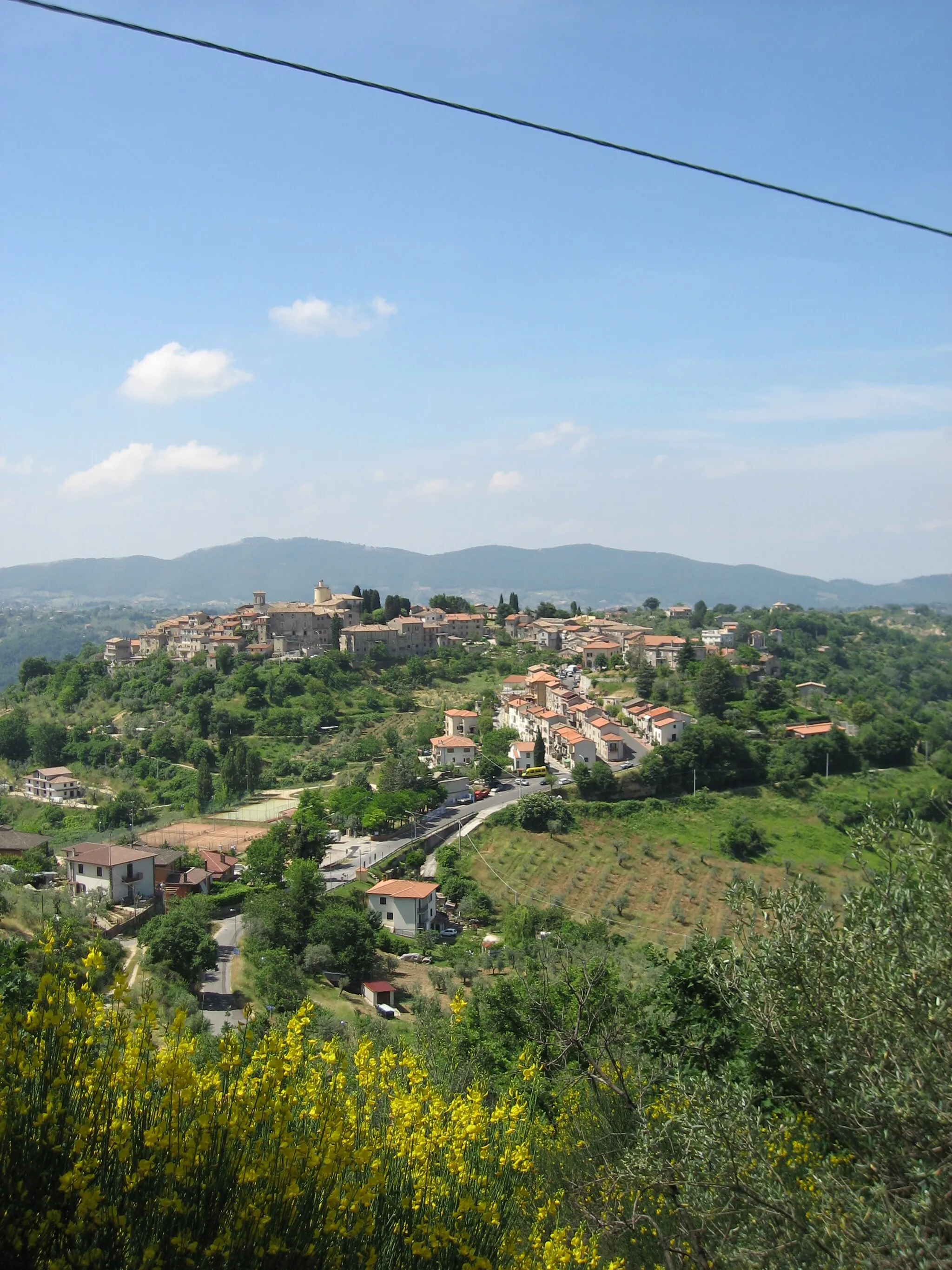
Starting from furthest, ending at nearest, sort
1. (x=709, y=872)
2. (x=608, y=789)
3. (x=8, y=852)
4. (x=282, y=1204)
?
1. (x=608, y=789)
2. (x=709, y=872)
3. (x=8, y=852)
4. (x=282, y=1204)

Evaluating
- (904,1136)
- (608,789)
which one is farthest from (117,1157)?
(608,789)

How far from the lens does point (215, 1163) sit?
2.75 metres

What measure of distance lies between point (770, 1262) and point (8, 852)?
74.2ft

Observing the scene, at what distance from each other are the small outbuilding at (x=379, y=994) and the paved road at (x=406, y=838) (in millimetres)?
6605

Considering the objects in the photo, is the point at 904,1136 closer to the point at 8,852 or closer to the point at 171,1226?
the point at 171,1226

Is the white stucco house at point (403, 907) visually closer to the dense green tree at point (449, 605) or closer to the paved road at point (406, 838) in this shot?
the paved road at point (406, 838)

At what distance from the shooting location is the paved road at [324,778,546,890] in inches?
961

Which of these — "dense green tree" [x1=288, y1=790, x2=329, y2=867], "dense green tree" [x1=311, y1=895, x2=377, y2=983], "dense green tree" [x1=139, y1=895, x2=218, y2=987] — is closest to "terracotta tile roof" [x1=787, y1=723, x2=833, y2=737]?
"dense green tree" [x1=288, y1=790, x2=329, y2=867]

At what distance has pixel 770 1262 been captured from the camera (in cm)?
312

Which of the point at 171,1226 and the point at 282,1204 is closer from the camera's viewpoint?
the point at 171,1226

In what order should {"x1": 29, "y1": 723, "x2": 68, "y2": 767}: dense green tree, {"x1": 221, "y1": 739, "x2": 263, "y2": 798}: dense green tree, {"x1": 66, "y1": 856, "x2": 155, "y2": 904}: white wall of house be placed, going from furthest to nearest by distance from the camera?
{"x1": 29, "y1": 723, "x2": 68, "y2": 767}: dense green tree, {"x1": 221, "y1": 739, "x2": 263, "y2": 798}: dense green tree, {"x1": 66, "y1": 856, "x2": 155, "y2": 904}: white wall of house

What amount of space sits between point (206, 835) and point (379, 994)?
12.4 metres

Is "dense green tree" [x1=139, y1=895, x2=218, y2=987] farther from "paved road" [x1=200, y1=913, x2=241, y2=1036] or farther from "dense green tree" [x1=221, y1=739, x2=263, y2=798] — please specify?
"dense green tree" [x1=221, y1=739, x2=263, y2=798]

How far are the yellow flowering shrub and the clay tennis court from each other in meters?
21.8
